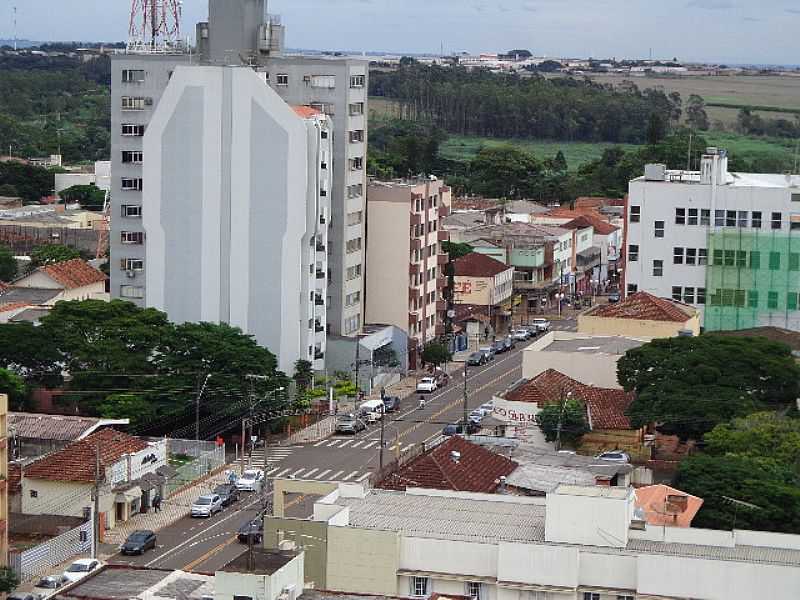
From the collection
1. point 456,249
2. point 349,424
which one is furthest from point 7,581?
point 456,249

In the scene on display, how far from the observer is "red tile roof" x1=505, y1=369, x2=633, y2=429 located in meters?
46.4

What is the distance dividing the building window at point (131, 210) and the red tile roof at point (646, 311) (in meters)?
14.6

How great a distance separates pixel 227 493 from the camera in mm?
42125

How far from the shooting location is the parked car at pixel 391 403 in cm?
5427

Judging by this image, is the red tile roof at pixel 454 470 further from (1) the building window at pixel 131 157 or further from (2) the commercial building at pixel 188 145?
(1) the building window at pixel 131 157

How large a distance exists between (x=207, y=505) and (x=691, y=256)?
25.2 meters

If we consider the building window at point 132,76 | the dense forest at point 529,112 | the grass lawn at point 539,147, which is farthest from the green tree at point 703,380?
the dense forest at point 529,112

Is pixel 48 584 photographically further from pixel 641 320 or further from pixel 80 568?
pixel 641 320

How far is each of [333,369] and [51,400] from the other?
10.9 m

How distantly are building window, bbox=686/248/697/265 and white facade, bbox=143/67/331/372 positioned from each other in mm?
13550

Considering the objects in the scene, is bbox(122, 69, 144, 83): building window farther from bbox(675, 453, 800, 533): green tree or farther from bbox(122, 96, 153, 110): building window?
bbox(675, 453, 800, 533): green tree

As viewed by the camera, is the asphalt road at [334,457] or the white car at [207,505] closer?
the asphalt road at [334,457]

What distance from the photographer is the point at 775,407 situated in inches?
1833

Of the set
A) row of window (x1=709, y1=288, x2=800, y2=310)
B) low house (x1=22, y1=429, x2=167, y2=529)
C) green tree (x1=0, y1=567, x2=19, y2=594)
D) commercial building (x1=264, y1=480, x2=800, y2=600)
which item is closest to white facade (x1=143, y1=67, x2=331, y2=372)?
low house (x1=22, y1=429, x2=167, y2=529)
